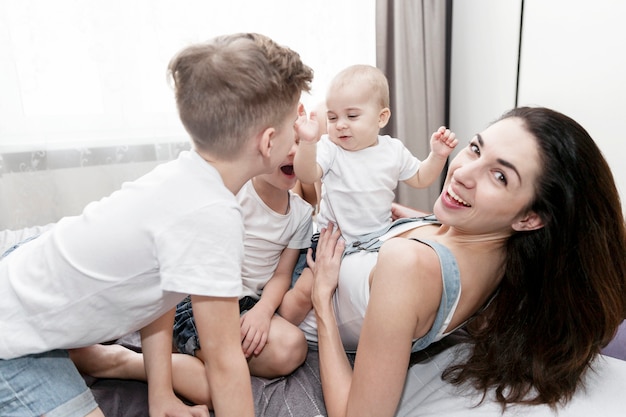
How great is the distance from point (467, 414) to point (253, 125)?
809 millimetres

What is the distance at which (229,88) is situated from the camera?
961 mm

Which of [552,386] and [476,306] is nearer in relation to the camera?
[552,386]

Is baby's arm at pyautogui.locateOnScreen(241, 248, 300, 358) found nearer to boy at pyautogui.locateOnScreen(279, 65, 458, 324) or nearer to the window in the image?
boy at pyautogui.locateOnScreen(279, 65, 458, 324)

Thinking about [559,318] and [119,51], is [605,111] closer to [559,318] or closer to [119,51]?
[559,318]

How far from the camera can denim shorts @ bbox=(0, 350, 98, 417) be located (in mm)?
1021

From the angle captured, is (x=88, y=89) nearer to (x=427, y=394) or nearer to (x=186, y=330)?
(x=186, y=330)

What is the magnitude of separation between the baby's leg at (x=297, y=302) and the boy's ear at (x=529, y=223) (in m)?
0.67

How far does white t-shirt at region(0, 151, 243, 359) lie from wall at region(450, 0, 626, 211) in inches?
74.3

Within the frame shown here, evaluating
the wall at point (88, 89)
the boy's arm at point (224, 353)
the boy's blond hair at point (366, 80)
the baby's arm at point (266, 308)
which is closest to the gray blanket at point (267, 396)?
the baby's arm at point (266, 308)

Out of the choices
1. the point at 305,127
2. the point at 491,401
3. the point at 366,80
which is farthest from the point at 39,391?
the point at 366,80

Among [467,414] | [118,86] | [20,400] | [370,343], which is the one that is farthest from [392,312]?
[118,86]

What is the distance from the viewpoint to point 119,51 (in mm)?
2514

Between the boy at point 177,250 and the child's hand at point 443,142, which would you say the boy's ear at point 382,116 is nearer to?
the child's hand at point 443,142

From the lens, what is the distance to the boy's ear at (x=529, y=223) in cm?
113
